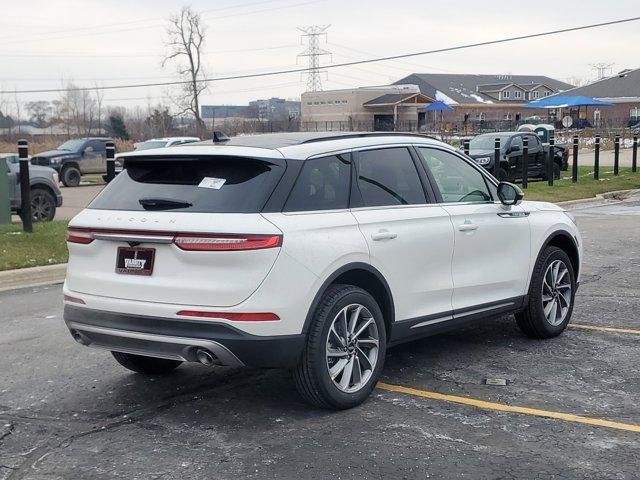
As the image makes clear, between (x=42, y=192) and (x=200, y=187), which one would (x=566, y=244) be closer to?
(x=200, y=187)

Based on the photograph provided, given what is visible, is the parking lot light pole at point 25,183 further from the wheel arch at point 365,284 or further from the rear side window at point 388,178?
the wheel arch at point 365,284

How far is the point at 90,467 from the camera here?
14.8 feet

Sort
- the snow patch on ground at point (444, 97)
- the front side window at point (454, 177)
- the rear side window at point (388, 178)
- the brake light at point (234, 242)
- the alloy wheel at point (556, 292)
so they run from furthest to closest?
1. the snow patch on ground at point (444, 97)
2. the alloy wheel at point (556, 292)
3. the front side window at point (454, 177)
4. the rear side window at point (388, 178)
5. the brake light at point (234, 242)

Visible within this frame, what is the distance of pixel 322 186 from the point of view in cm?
537

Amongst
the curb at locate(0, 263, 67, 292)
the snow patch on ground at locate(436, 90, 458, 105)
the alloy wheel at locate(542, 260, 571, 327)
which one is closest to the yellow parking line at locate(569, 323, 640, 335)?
the alloy wheel at locate(542, 260, 571, 327)

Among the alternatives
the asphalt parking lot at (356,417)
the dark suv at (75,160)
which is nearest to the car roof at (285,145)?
the asphalt parking lot at (356,417)

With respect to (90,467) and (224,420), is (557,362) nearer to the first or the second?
(224,420)

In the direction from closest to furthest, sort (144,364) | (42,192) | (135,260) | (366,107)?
(135,260)
(144,364)
(42,192)
(366,107)

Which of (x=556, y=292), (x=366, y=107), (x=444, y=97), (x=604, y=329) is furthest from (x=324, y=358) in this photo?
(x=444, y=97)

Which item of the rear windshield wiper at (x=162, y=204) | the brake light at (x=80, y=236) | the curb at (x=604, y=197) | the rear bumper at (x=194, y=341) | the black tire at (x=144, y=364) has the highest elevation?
the rear windshield wiper at (x=162, y=204)

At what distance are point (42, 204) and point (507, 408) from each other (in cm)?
1226

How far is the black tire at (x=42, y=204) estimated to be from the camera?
1548cm

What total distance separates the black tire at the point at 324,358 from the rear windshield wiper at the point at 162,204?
101 centimetres

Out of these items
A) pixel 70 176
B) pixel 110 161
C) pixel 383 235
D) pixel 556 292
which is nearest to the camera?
pixel 383 235
